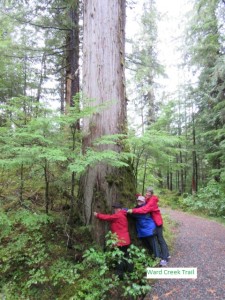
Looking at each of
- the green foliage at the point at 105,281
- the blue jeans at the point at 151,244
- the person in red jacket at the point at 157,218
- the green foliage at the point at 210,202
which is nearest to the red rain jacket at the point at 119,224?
the green foliage at the point at 105,281

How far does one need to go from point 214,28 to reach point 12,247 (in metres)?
14.1

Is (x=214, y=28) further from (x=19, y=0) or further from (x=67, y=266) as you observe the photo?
(x=67, y=266)

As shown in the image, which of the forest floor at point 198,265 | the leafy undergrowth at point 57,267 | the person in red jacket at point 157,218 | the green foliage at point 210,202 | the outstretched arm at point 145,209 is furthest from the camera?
the green foliage at point 210,202

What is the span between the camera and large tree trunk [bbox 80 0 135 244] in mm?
4543

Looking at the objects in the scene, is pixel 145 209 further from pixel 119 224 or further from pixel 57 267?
pixel 57 267

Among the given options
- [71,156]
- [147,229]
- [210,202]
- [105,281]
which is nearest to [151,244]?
[147,229]

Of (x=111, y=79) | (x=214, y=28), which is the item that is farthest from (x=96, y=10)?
(x=214, y=28)

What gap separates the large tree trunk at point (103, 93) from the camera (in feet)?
14.9

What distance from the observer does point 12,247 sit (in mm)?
4023

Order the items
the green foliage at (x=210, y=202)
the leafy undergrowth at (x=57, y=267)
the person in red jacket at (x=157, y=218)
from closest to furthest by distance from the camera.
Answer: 1. the leafy undergrowth at (x=57, y=267)
2. the person in red jacket at (x=157, y=218)
3. the green foliage at (x=210, y=202)

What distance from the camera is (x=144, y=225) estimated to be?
4.66 m

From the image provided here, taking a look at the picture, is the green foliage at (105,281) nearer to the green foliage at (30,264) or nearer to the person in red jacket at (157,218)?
the green foliage at (30,264)

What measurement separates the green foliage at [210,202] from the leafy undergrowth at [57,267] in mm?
7713

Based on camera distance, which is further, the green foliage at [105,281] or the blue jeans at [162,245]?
the blue jeans at [162,245]
